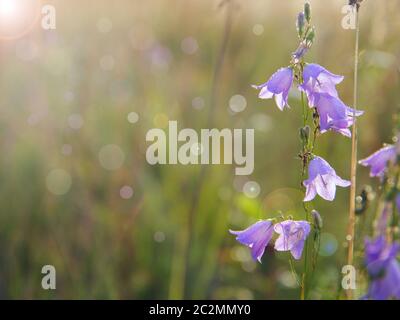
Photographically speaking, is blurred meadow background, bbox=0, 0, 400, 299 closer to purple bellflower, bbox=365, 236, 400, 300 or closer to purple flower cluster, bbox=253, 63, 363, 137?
purple bellflower, bbox=365, 236, 400, 300

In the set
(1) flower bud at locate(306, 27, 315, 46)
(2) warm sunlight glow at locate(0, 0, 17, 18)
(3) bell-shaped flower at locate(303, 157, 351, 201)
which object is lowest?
(3) bell-shaped flower at locate(303, 157, 351, 201)

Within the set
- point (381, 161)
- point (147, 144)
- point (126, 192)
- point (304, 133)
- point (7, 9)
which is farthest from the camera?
point (7, 9)

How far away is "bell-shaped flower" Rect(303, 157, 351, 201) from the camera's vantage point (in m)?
1.64

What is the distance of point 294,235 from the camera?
5.41 feet

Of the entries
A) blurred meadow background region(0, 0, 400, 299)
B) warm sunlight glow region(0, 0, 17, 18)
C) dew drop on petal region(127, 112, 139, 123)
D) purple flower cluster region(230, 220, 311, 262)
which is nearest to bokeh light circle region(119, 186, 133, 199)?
blurred meadow background region(0, 0, 400, 299)

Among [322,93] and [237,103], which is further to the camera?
[237,103]

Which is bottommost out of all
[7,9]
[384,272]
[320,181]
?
[384,272]

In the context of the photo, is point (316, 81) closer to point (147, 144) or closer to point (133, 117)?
point (147, 144)

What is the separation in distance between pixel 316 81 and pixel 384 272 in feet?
1.67

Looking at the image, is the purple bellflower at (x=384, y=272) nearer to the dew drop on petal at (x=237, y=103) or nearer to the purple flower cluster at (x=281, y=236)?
the purple flower cluster at (x=281, y=236)

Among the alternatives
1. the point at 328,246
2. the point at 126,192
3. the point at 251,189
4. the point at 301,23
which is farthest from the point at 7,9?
the point at 301,23

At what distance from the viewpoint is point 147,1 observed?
14.4 ft

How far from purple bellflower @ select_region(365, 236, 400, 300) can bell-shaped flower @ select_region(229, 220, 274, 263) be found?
0.28 metres

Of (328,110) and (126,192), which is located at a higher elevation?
(328,110)
